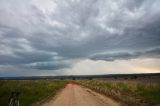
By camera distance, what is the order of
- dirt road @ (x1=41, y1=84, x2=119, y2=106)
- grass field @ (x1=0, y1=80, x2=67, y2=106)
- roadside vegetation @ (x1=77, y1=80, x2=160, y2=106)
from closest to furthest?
1. dirt road @ (x1=41, y1=84, x2=119, y2=106)
2. roadside vegetation @ (x1=77, y1=80, x2=160, y2=106)
3. grass field @ (x1=0, y1=80, x2=67, y2=106)

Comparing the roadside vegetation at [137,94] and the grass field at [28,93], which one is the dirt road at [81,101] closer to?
the roadside vegetation at [137,94]

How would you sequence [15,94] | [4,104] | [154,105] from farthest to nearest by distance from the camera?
1. [4,104]
2. [154,105]
3. [15,94]

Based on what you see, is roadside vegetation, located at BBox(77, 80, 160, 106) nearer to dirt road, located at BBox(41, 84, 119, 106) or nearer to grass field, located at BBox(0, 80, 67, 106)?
dirt road, located at BBox(41, 84, 119, 106)

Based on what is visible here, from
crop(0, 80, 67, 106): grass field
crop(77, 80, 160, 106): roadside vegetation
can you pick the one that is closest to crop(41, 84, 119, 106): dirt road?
crop(77, 80, 160, 106): roadside vegetation

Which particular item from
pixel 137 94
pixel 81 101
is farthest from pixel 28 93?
pixel 137 94

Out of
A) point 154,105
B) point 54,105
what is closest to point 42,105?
point 54,105

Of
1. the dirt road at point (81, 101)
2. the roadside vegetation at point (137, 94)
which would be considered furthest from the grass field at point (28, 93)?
the roadside vegetation at point (137, 94)

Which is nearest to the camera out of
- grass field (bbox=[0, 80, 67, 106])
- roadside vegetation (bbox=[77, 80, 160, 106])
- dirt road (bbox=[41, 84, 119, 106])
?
dirt road (bbox=[41, 84, 119, 106])

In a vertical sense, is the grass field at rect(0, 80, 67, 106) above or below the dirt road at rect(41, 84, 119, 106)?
above

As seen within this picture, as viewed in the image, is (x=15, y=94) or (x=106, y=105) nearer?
(x=15, y=94)

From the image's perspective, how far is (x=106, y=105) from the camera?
2091 centimetres

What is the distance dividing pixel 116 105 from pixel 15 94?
9096 millimetres

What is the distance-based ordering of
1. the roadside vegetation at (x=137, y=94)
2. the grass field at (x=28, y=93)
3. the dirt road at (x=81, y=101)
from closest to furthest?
the dirt road at (x=81, y=101) → the roadside vegetation at (x=137, y=94) → the grass field at (x=28, y=93)

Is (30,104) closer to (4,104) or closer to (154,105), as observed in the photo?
(4,104)
